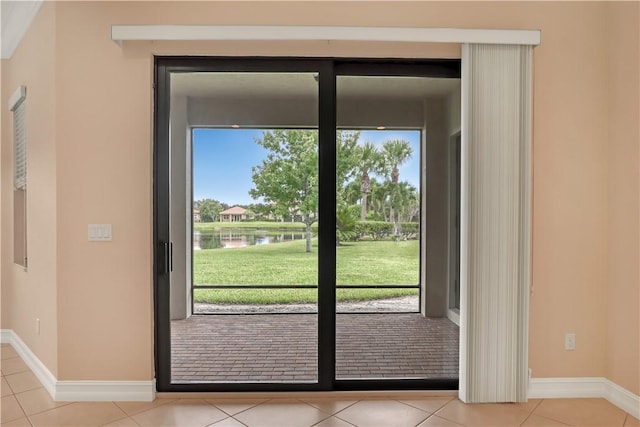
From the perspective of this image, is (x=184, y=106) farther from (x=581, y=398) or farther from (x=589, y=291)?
(x=581, y=398)

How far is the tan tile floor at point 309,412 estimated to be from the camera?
235 cm

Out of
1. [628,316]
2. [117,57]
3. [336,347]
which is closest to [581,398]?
[628,316]

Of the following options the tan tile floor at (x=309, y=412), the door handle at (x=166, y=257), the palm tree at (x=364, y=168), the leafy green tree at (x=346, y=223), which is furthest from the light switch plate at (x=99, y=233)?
the palm tree at (x=364, y=168)

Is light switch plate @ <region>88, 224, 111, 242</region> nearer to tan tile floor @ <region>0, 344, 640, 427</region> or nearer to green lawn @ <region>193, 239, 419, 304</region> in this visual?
green lawn @ <region>193, 239, 419, 304</region>

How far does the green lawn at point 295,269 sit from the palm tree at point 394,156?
0.84ft

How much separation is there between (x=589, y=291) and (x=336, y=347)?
1824 millimetres

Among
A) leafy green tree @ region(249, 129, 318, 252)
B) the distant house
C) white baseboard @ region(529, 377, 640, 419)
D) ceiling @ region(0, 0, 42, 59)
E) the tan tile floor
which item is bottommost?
the tan tile floor

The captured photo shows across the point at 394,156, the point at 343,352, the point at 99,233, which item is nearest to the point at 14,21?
the point at 99,233

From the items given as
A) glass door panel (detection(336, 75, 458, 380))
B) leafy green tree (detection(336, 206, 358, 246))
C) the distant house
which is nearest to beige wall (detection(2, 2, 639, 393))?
glass door panel (detection(336, 75, 458, 380))

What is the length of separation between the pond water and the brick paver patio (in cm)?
63

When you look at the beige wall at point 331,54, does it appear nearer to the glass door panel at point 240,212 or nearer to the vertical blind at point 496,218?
the vertical blind at point 496,218

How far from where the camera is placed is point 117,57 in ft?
8.53

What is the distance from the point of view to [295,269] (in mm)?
3229

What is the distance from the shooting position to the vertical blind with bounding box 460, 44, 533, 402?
8.43 feet
